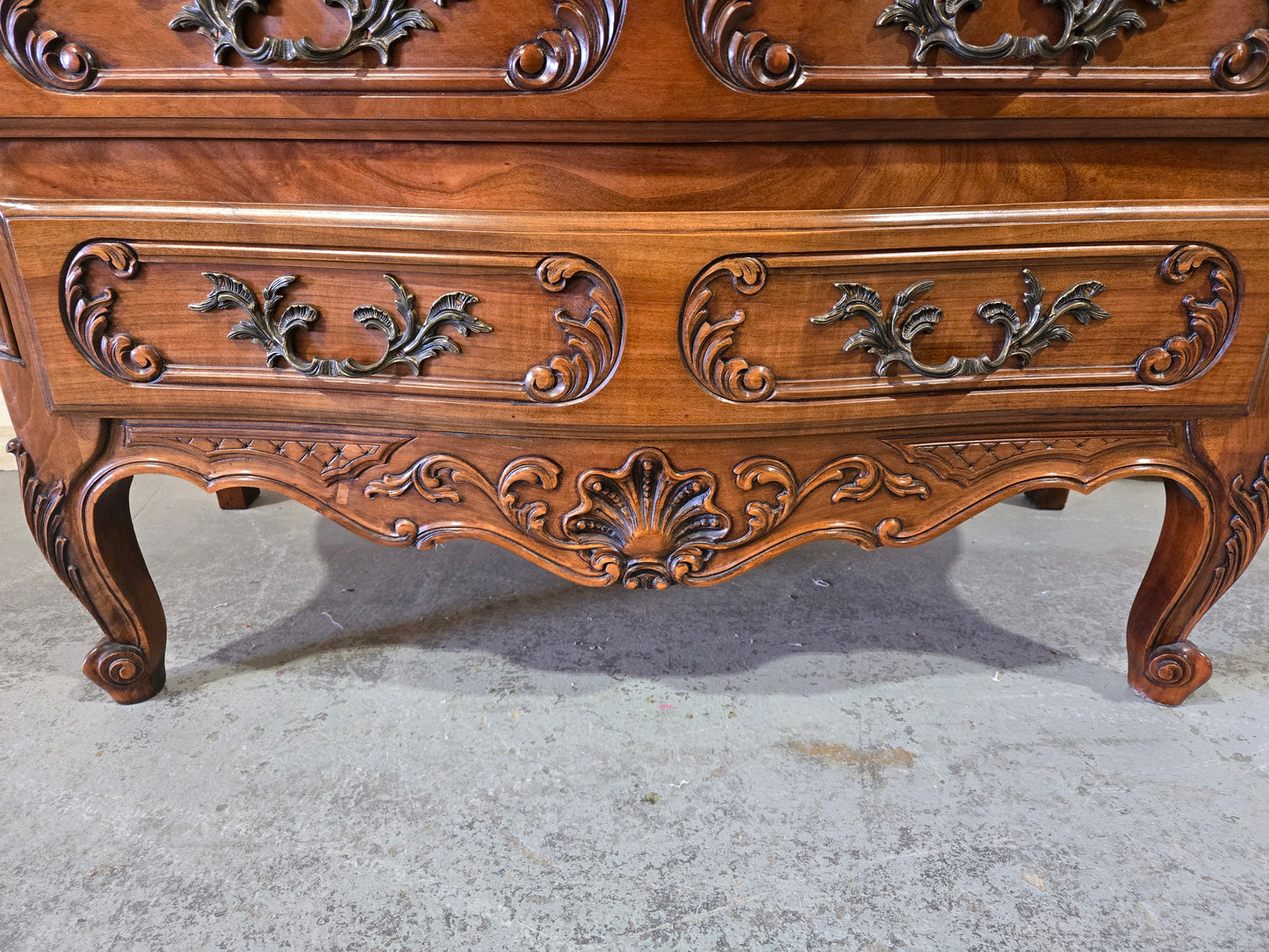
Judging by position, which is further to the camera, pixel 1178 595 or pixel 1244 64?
pixel 1178 595

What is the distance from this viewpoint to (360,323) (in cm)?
79

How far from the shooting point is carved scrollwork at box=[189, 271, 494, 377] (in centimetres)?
77

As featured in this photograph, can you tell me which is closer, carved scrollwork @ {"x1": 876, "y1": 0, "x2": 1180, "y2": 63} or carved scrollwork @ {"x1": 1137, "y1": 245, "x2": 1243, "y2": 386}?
carved scrollwork @ {"x1": 876, "y1": 0, "x2": 1180, "y2": 63}

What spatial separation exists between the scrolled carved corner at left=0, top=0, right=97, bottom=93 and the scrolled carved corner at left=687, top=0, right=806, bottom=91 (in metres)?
0.56

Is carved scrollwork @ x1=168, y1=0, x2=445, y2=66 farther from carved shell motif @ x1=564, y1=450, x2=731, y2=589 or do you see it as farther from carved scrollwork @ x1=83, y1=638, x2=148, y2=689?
carved scrollwork @ x1=83, y1=638, x2=148, y2=689

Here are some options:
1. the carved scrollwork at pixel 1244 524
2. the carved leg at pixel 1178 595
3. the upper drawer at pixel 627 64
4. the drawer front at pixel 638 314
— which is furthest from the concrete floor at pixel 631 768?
the upper drawer at pixel 627 64

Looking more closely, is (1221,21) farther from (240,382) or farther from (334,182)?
(240,382)

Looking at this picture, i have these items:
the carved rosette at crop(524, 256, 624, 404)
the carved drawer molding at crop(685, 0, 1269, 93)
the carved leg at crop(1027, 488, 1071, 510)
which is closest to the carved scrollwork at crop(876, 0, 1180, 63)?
the carved drawer molding at crop(685, 0, 1269, 93)

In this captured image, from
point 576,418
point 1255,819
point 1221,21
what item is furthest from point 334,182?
point 1255,819

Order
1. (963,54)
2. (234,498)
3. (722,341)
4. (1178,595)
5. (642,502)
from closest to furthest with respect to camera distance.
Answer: (963,54)
(722,341)
(642,502)
(1178,595)
(234,498)

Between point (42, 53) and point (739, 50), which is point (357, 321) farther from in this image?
point (739, 50)

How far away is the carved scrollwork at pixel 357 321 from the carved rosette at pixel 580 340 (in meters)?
0.08

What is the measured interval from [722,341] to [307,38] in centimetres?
47

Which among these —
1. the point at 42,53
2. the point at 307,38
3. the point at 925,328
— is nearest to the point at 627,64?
the point at 307,38
